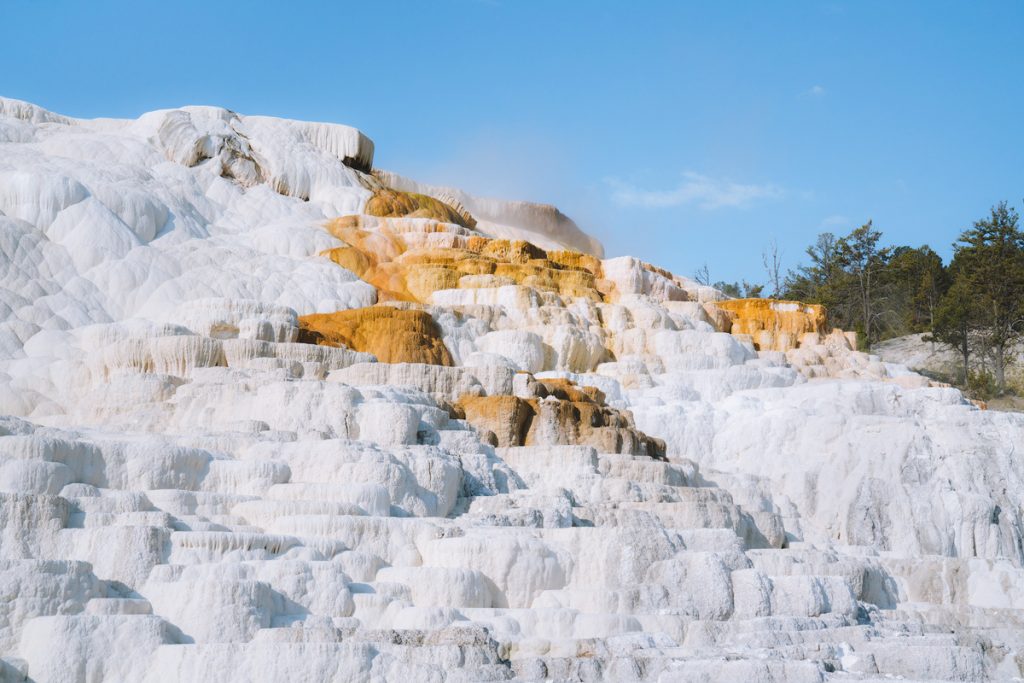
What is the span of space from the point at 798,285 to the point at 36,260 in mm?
30205

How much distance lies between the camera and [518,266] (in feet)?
99.2

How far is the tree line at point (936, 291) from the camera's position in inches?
1304

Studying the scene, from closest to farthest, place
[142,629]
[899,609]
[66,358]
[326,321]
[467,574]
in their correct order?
[142,629], [467,574], [899,609], [66,358], [326,321]

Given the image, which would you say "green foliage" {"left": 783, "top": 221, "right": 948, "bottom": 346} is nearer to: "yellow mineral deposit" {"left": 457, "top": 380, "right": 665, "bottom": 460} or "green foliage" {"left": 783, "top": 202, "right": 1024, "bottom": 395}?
"green foliage" {"left": 783, "top": 202, "right": 1024, "bottom": 395}

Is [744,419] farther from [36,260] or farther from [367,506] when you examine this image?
[36,260]

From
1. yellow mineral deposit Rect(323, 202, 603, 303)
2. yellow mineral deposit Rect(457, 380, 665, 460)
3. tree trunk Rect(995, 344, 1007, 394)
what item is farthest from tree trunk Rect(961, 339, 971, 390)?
yellow mineral deposit Rect(457, 380, 665, 460)

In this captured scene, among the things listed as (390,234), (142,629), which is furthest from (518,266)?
(142,629)

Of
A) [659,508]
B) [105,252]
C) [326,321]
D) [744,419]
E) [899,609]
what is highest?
[105,252]

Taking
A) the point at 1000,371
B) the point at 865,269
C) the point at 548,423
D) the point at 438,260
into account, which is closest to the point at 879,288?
the point at 865,269

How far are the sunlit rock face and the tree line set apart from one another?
17.6 feet

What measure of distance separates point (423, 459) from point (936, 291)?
93.8 ft

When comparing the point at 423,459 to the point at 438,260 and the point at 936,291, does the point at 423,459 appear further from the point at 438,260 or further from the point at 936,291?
the point at 936,291

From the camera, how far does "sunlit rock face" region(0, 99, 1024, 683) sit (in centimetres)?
1087

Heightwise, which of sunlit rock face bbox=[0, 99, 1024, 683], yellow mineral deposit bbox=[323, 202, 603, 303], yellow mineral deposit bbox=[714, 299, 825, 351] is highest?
yellow mineral deposit bbox=[323, 202, 603, 303]
